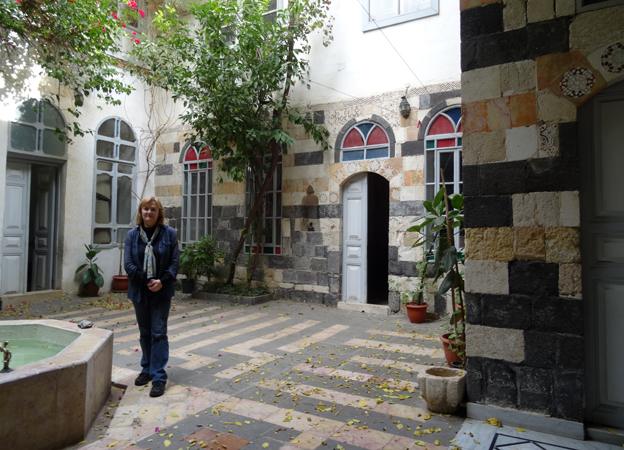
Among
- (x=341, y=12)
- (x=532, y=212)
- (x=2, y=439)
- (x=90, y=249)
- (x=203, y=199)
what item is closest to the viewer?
(x=2, y=439)

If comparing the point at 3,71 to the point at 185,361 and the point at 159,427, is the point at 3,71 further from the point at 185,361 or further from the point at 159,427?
the point at 159,427

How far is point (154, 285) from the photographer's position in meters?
3.33

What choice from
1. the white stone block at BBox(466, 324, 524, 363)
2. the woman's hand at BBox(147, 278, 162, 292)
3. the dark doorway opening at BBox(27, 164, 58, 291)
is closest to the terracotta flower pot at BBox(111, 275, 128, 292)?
the dark doorway opening at BBox(27, 164, 58, 291)

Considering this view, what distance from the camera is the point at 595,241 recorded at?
9.01ft

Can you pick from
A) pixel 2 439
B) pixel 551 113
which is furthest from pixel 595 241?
pixel 2 439

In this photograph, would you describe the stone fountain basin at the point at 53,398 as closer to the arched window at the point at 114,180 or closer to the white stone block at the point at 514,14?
the white stone block at the point at 514,14

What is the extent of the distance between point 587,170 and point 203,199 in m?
7.20

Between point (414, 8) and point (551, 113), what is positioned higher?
point (414, 8)

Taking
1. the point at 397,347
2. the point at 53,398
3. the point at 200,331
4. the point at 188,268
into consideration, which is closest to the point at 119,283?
the point at 188,268

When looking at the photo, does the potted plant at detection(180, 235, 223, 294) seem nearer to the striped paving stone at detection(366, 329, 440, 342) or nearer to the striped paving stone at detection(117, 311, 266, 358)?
the striped paving stone at detection(117, 311, 266, 358)

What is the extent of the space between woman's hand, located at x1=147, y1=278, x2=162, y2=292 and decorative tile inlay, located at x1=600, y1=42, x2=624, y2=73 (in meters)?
3.31

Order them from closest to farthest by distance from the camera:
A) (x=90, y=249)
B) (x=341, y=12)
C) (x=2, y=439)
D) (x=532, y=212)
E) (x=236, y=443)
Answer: (x=2, y=439)
(x=236, y=443)
(x=532, y=212)
(x=341, y=12)
(x=90, y=249)

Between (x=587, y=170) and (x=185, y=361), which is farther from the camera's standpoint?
(x=185, y=361)

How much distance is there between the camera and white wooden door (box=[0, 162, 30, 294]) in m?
7.02
